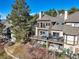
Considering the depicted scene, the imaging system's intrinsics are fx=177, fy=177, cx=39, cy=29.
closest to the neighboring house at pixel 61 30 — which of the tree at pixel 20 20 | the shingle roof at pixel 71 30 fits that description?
the shingle roof at pixel 71 30

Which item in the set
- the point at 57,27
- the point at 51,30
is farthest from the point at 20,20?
the point at 57,27

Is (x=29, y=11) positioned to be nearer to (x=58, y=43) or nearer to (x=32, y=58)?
(x=58, y=43)

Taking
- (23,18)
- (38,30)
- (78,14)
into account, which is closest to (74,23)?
(78,14)

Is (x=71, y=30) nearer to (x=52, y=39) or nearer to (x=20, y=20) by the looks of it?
(x=52, y=39)

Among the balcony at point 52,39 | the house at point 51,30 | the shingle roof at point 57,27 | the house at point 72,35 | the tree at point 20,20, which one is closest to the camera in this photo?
the house at point 72,35

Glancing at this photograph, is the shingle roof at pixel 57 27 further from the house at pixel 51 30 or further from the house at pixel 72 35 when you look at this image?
the house at pixel 72 35

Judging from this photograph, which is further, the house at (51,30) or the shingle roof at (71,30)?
the house at (51,30)
